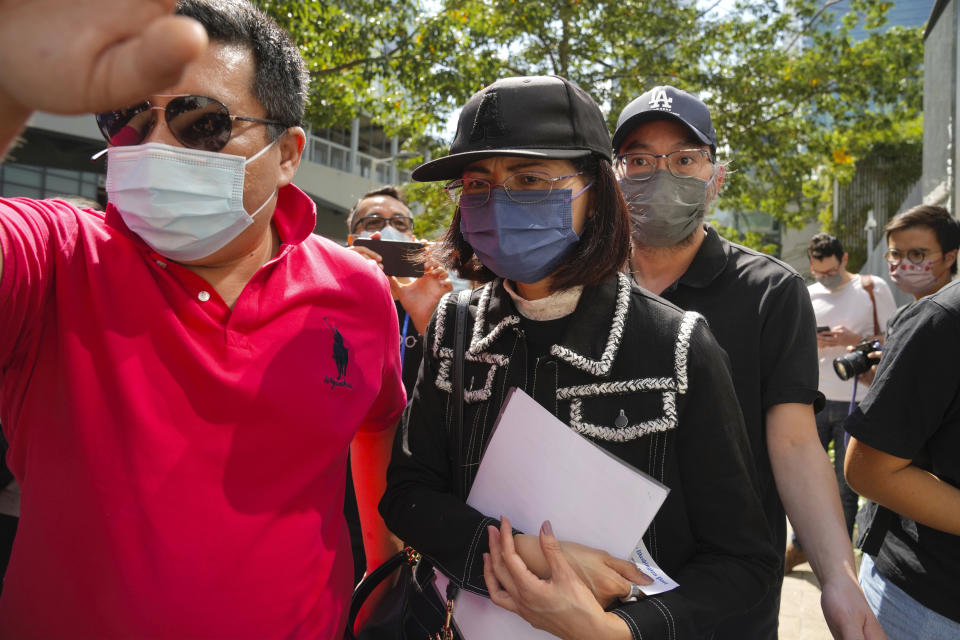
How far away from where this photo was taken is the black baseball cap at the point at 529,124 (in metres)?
1.57

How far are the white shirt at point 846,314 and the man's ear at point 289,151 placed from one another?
4425mm

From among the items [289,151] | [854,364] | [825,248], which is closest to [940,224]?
[854,364]

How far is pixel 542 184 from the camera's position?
1.65 metres

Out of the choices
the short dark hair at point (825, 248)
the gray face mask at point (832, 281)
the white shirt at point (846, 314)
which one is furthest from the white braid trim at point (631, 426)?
the gray face mask at point (832, 281)

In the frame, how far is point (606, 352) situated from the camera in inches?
60.2

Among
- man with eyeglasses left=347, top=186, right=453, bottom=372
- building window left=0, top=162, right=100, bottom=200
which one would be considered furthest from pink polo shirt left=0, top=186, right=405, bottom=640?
building window left=0, top=162, right=100, bottom=200

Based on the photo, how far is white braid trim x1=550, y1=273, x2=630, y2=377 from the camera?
A: 151cm

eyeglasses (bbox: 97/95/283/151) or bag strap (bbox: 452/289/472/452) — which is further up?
eyeglasses (bbox: 97/95/283/151)

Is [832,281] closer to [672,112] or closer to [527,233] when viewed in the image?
[672,112]

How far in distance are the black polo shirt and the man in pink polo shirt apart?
108 centimetres

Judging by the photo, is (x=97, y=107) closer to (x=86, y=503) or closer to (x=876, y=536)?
(x=86, y=503)

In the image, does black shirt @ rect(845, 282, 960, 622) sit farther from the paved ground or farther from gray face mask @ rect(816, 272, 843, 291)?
gray face mask @ rect(816, 272, 843, 291)

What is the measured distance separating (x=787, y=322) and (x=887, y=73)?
10917 millimetres

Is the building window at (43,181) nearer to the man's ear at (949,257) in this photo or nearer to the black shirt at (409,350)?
the black shirt at (409,350)
